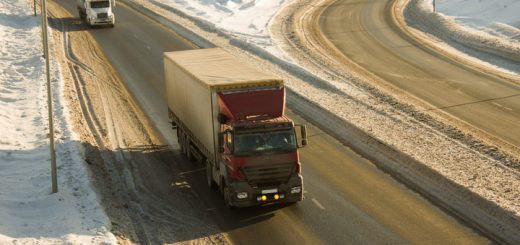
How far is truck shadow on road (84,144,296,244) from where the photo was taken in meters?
19.9

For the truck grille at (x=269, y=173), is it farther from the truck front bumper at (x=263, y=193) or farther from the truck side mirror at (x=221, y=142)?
the truck side mirror at (x=221, y=142)

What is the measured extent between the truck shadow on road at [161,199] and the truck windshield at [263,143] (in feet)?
6.65

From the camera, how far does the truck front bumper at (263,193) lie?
20.3 m

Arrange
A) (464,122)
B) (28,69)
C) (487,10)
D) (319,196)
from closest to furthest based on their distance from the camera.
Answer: (319,196)
(464,122)
(28,69)
(487,10)

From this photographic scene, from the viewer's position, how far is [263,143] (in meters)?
20.5

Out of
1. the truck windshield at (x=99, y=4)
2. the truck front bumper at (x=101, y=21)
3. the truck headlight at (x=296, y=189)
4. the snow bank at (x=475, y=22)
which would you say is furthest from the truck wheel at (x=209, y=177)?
the truck windshield at (x=99, y=4)

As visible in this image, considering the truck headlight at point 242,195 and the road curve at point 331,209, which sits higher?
the truck headlight at point 242,195

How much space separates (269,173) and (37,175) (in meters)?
8.29

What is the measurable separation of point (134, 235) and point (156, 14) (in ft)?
145

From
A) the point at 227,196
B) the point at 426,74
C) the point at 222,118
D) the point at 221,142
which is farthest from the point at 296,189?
the point at 426,74

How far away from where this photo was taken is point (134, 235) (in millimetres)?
19391

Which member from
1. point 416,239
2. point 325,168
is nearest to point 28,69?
point 325,168

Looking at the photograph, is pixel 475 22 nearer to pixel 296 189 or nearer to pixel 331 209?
pixel 331 209

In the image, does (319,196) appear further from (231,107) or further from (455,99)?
(455,99)
